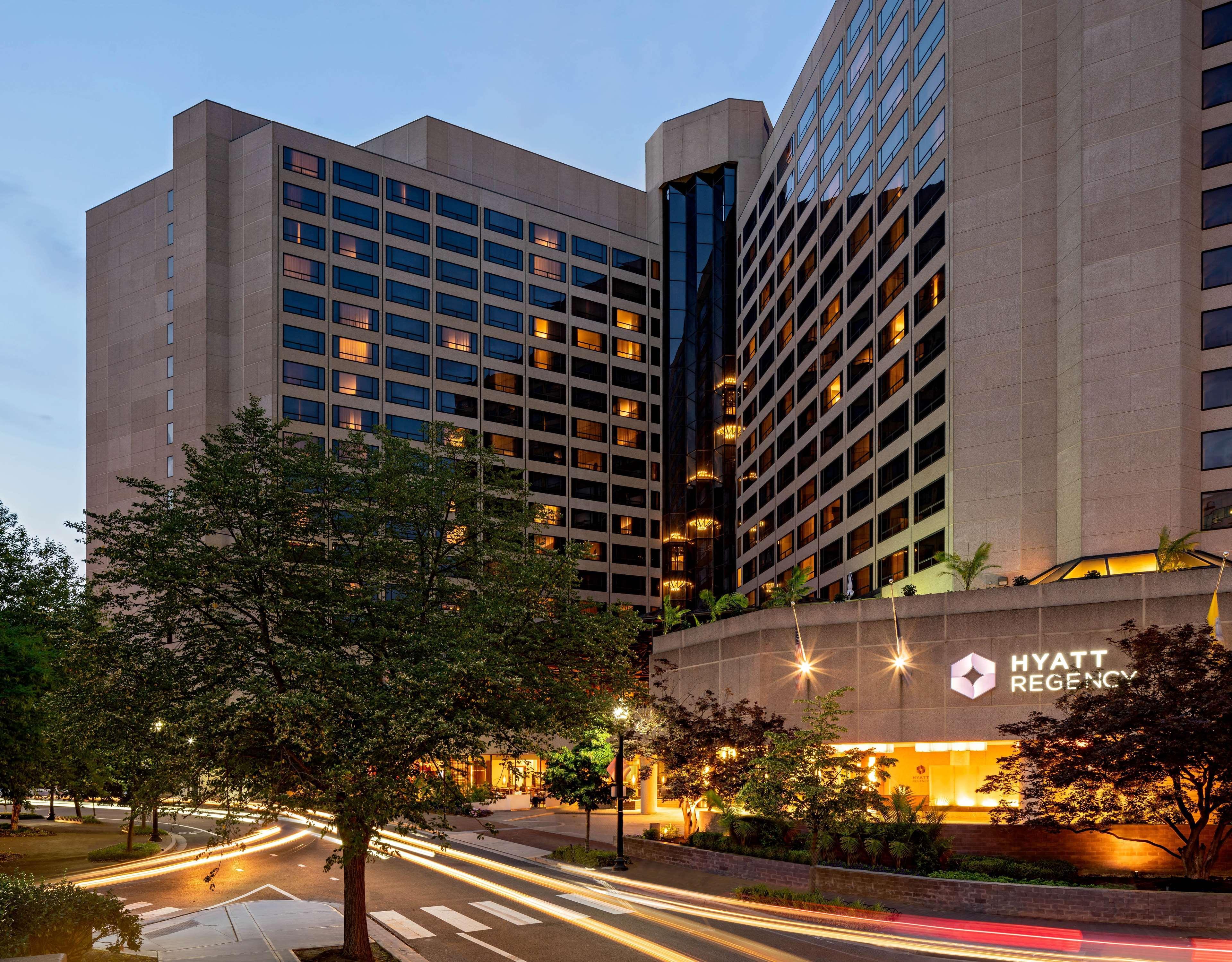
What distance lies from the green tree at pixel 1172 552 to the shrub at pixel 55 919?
34695 millimetres

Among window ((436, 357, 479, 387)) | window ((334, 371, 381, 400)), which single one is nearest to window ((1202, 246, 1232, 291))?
window ((436, 357, 479, 387))

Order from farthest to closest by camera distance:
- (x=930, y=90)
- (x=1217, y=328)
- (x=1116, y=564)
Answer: (x=930, y=90)
(x=1217, y=328)
(x=1116, y=564)

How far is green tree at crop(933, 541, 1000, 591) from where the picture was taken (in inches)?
1702

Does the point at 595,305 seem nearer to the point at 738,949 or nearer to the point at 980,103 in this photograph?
the point at 980,103

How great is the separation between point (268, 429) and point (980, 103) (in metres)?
43.4

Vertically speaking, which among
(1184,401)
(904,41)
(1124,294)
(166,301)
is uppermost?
(904,41)


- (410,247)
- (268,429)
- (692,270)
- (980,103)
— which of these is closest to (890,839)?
(268,429)

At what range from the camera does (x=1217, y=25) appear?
4669 cm

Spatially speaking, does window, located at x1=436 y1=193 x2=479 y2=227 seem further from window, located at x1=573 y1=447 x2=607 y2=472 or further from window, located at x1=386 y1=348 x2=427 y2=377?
window, located at x1=573 y1=447 x2=607 y2=472

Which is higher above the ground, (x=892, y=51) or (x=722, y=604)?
(x=892, y=51)

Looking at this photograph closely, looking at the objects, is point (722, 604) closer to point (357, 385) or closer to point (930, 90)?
point (930, 90)

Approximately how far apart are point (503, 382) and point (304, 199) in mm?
23920

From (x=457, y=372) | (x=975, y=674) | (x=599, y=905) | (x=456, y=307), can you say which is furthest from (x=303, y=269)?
(x=599, y=905)

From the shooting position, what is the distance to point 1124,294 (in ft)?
152
